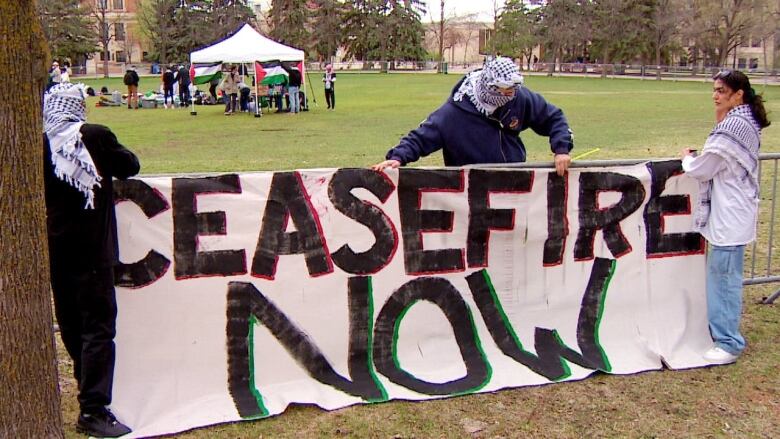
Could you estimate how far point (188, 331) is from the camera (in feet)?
13.5

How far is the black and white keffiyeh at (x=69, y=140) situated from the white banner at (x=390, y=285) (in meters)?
0.56

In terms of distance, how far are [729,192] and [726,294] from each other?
0.64 metres

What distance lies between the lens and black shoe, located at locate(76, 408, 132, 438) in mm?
3723

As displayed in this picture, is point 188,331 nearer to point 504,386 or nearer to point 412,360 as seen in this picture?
point 412,360

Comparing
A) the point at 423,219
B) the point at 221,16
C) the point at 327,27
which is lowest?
the point at 423,219

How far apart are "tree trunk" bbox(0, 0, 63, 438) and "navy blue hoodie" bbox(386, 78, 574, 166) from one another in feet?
7.79

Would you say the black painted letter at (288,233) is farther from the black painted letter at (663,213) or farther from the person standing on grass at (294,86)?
the person standing on grass at (294,86)

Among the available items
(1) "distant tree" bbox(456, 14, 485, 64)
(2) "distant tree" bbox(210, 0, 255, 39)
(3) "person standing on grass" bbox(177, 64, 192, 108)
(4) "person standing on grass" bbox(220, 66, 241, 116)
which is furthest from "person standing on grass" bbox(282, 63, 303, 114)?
(1) "distant tree" bbox(456, 14, 485, 64)

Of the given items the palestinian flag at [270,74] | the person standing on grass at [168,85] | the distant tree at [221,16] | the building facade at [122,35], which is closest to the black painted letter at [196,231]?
the palestinian flag at [270,74]

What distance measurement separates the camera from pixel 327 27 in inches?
3066

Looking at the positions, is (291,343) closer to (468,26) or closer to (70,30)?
(70,30)

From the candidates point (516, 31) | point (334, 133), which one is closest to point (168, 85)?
point (334, 133)

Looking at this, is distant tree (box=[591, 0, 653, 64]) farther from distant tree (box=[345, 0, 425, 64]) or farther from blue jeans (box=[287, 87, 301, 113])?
blue jeans (box=[287, 87, 301, 113])

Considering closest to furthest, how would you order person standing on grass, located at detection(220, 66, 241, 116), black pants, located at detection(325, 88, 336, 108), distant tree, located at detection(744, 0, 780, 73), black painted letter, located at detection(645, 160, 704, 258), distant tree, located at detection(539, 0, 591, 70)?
black painted letter, located at detection(645, 160, 704, 258) < person standing on grass, located at detection(220, 66, 241, 116) < black pants, located at detection(325, 88, 336, 108) < distant tree, located at detection(744, 0, 780, 73) < distant tree, located at detection(539, 0, 591, 70)
